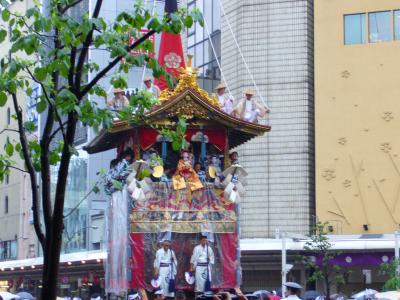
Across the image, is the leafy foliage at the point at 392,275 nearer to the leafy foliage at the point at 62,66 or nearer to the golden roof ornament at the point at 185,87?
the golden roof ornament at the point at 185,87

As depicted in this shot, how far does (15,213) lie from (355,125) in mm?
29217

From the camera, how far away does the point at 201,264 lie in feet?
63.2

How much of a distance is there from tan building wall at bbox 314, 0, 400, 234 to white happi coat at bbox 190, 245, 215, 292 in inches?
602

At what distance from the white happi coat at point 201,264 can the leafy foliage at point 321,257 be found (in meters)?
9.49

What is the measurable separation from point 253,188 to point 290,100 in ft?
11.6

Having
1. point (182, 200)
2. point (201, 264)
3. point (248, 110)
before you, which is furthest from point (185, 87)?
point (201, 264)

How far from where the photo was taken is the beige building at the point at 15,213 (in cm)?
5541

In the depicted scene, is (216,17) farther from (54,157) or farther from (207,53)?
(54,157)

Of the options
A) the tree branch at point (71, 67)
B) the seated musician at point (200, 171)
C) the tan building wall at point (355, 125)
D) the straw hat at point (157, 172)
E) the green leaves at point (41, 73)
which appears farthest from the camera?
the tan building wall at point (355, 125)

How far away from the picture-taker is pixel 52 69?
267 inches

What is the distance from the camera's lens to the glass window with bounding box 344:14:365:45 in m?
34.6

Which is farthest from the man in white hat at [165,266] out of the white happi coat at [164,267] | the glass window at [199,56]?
the glass window at [199,56]

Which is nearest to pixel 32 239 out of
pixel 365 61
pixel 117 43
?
pixel 365 61

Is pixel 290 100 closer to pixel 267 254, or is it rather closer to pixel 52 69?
pixel 267 254
